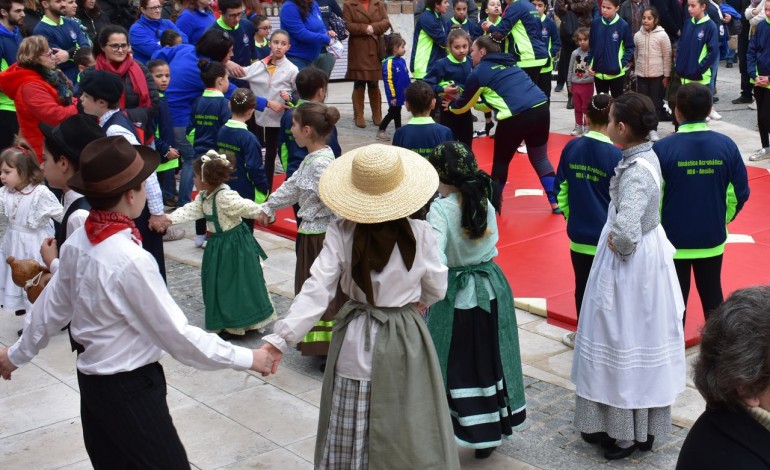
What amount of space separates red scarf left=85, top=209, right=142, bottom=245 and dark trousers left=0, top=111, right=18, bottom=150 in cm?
703

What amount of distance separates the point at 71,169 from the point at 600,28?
9544 millimetres

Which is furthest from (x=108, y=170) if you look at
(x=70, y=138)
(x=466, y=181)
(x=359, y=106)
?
(x=359, y=106)

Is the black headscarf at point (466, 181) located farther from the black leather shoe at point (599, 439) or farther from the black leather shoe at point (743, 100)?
the black leather shoe at point (743, 100)

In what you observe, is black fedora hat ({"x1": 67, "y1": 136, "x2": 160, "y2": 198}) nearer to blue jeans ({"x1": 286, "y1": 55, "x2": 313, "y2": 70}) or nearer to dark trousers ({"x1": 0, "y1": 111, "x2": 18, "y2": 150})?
dark trousers ({"x1": 0, "y1": 111, "x2": 18, "y2": 150})

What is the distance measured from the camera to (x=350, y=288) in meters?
4.21

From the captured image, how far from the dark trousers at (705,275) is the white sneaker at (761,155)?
237 inches

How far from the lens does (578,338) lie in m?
5.32

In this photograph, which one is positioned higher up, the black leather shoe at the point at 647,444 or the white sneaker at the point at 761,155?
the black leather shoe at the point at 647,444

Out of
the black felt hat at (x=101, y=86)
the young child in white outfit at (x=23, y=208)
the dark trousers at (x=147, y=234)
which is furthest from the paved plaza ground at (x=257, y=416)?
the black felt hat at (x=101, y=86)

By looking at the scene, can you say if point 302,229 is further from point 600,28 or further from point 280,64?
point 600,28

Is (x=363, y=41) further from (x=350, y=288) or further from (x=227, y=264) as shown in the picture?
(x=350, y=288)

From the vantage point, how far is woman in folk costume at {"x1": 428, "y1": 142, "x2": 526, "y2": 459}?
492 centimetres

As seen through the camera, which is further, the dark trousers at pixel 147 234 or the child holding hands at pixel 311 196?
the dark trousers at pixel 147 234

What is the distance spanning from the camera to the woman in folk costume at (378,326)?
4074 millimetres
